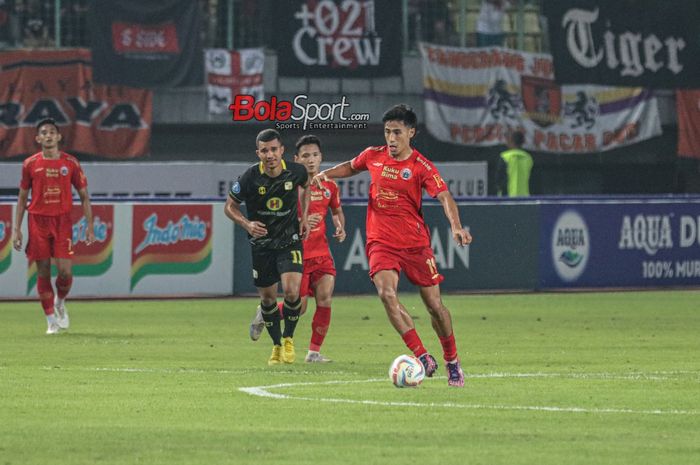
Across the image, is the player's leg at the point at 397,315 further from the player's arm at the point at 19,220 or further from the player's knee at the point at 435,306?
the player's arm at the point at 19,220

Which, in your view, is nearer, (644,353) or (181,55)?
(644,353)

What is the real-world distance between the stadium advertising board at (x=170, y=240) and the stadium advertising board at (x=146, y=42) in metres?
8.86

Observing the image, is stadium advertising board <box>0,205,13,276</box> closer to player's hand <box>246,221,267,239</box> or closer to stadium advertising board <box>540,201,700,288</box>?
stadium advertising board <box>540,201,700,288</box>

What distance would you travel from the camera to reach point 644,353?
1664 centimetres

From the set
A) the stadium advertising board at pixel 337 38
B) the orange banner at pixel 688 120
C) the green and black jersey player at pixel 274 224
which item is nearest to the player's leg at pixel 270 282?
the green and black jersey player at pixel 274 224

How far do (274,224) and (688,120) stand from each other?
937 inches

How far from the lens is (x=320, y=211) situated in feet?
54.7

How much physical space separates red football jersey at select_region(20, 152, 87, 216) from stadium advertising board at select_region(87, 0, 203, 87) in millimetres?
15291

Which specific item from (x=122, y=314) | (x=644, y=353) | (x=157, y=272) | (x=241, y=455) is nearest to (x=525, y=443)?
(x=241, y=455)

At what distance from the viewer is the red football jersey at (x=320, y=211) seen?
651 inches

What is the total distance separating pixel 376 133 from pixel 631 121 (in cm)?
550

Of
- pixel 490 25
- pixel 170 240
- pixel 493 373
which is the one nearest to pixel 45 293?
pixel 493 373

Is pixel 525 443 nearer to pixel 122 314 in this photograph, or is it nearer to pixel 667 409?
pixel 667 409

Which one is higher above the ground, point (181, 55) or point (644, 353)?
point (181, 55)
